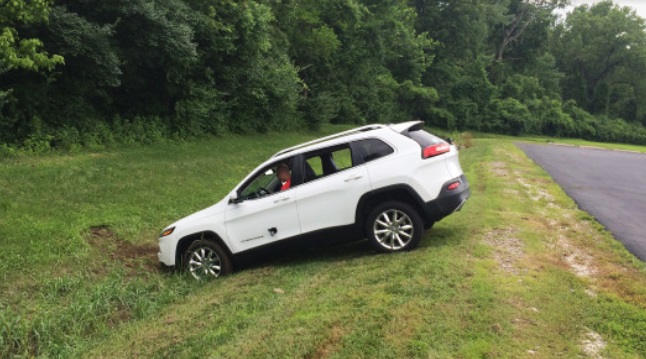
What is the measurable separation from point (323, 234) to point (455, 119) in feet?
171

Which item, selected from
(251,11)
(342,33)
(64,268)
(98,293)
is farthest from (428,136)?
(342,33)

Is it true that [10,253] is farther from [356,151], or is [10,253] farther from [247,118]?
[247,118]

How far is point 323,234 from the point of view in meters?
7.21

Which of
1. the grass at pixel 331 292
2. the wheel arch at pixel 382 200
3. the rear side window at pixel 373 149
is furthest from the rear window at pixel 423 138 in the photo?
the grass at pixel 331 292

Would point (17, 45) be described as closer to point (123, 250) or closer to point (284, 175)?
point (123, 250)

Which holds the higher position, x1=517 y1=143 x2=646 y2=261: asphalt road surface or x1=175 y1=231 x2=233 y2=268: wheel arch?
x1=175 y1=231 x2=233 y2=268: wheel arch

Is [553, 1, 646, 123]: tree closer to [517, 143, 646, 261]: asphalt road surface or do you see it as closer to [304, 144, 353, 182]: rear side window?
[517, 143, 646, 261]: asphalt road surface

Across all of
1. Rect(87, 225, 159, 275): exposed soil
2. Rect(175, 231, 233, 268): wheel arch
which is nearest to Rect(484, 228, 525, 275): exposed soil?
Rect(175, 231, 233, 268): wheel arch

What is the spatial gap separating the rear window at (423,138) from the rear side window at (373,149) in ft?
1.19

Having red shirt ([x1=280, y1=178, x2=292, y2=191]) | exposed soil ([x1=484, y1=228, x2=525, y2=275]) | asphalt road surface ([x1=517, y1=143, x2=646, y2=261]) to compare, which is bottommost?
asphalt road surface ([x1=517, y1=143, x2=646, y2=261])

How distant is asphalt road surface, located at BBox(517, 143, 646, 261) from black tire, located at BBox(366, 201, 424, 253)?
2950 millimetres

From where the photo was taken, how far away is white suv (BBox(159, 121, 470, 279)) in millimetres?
6977

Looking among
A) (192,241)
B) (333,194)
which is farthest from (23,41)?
(333,194)

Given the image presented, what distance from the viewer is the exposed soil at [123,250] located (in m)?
8.63
